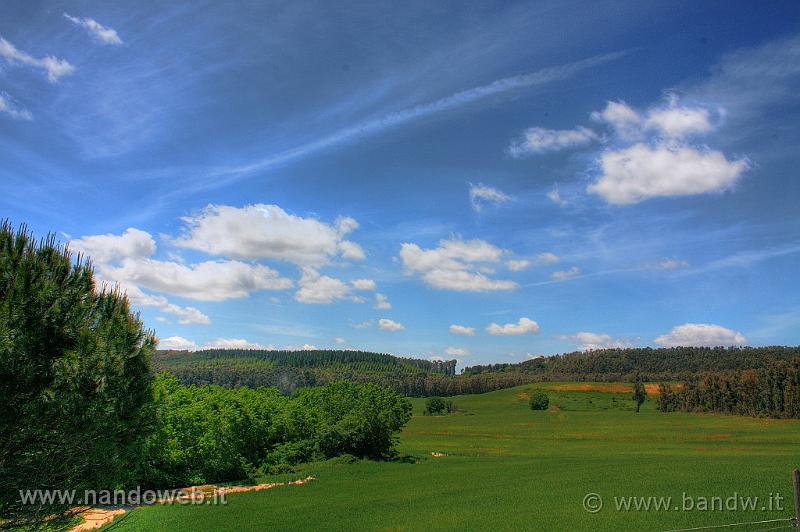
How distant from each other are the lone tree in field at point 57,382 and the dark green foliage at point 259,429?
29532mm

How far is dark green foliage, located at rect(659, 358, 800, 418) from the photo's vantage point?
404 ft

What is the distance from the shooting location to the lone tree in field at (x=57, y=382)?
15.1 m

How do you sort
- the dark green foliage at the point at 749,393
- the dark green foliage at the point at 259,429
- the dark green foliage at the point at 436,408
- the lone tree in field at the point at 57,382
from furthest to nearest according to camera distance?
the dark green foliage at the point at 436,408 → the dark green foliage at the point at 749,393 → the dark green foliage at the point at 259,429 → the lone tree in field at the point at 57,382

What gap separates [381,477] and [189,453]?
18775mm

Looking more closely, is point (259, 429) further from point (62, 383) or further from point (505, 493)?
point (62, 383)

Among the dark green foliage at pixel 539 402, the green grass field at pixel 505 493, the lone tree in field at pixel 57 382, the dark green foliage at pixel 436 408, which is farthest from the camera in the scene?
the dark green foliage at pixel 539 402

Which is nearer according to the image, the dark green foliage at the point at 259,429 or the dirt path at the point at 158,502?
the dirt path at the point at 158,502

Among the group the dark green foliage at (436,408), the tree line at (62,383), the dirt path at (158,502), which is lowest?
the dark green foliage at (436,408)

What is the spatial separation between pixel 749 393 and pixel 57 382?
6216 inches

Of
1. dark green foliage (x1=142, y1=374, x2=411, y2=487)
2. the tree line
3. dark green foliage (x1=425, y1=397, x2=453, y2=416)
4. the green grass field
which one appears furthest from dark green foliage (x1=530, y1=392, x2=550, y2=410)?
the tree line

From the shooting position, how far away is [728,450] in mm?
62188

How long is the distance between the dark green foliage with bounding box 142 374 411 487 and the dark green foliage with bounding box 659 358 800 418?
106 m

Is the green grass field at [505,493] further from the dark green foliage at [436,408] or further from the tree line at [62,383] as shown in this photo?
the dark green foliage at [436,408]

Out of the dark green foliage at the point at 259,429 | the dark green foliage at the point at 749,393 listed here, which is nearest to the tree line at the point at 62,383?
the dark green foliage at the point at 259,429
